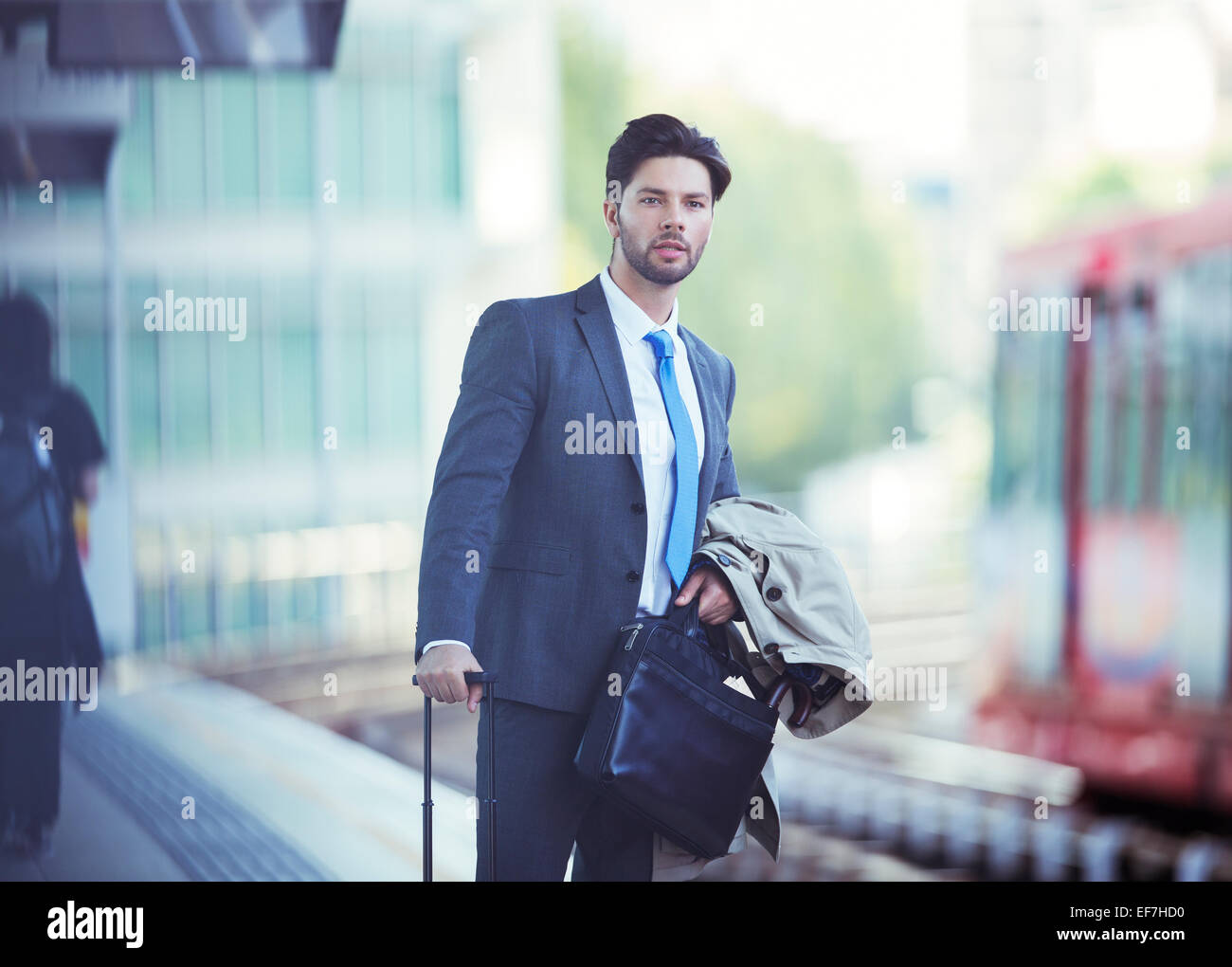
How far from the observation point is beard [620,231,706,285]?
2.56 metres

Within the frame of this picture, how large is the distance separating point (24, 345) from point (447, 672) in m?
2.03

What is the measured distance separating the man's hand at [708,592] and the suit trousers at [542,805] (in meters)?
0.32

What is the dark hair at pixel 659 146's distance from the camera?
2525 mm

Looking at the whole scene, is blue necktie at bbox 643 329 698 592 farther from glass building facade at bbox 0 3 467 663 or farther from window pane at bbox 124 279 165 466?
window pane at bbox 124 279 165 466

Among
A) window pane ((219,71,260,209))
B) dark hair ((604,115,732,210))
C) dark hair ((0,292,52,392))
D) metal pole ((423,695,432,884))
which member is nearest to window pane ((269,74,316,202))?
window pane ((219,71,260,209))

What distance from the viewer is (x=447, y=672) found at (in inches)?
90.1

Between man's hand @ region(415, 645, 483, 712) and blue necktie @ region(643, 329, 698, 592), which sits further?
blue necktie @ region(643, 329, 698, 592)

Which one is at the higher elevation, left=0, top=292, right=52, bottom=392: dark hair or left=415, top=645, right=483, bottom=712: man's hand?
left=0, top=292, right=52, bottom=392: dark hair

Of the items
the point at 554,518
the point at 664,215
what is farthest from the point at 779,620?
the point at 664,215

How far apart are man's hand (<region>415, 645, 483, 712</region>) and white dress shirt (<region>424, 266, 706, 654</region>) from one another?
40 centimetres

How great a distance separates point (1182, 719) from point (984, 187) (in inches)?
1040

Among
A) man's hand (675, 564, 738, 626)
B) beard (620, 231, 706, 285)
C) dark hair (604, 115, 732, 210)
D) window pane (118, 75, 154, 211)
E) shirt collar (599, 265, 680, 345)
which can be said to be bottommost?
man's hand (675, 564, 738, 626)
